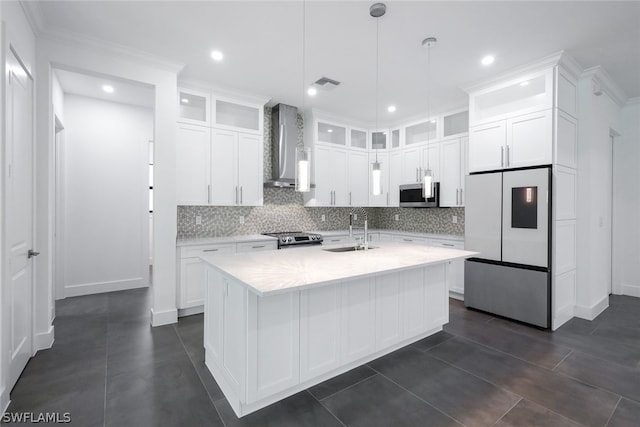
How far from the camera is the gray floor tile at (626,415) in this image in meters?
1.90

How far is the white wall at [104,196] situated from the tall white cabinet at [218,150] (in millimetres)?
1495

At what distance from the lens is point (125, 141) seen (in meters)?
4.71

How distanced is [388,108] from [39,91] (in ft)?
13.9

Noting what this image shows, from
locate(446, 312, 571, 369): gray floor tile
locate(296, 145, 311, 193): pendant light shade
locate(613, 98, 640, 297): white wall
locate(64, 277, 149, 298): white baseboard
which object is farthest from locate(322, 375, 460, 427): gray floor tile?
locate(613, 98, 640, 297): white wall

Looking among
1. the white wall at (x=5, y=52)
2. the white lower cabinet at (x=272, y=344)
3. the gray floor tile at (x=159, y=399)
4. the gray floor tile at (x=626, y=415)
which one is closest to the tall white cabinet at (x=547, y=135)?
the gray floor tile at (x=626, y=415)

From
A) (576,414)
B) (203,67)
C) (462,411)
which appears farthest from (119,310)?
(576,414)

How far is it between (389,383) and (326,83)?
3.34 m

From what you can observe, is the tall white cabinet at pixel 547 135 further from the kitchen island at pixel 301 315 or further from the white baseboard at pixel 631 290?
the white baseboard at pixel 631 290

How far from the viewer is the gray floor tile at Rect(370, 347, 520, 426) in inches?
78.5

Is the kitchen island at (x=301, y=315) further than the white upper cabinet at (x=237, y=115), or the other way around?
the white upper cabinet at (x=237, y=115)

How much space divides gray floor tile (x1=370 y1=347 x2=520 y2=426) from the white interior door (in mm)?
2719

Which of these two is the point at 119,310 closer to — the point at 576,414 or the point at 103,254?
the point at 103,254

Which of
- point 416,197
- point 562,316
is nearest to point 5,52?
point 416,197

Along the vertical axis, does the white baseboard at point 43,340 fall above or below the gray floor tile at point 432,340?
above
